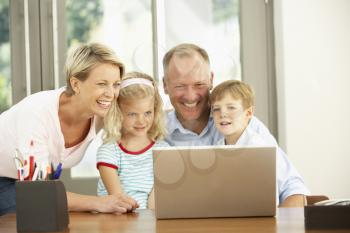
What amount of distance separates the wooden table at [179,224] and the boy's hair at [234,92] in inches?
26.1

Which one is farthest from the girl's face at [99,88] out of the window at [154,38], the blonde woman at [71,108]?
the window at [154,38]

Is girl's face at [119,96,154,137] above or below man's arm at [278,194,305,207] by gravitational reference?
above

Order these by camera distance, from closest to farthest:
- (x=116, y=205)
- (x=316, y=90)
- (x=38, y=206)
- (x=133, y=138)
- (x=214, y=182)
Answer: (x=38, y=206)
(x=214, y=182)
(x=116, y=205)
(x=133, y=138)
(x=316, y=90)

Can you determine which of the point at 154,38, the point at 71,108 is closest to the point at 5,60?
the point at 154,38

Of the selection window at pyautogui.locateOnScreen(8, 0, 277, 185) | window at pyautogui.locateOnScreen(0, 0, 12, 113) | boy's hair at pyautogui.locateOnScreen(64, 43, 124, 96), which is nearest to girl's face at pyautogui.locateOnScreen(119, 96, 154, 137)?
boy's hair at pyautogui.locateOnScreen(64, 43, 124, 96)

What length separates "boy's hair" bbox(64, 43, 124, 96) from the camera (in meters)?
2.23

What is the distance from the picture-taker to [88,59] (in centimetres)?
223

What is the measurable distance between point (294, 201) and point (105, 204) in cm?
72

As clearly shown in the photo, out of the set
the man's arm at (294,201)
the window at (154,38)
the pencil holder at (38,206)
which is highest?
the window at (154,38)

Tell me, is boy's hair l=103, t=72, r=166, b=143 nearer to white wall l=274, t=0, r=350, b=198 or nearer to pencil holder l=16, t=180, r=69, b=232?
pencil holder l=16, t=180, r=69, b=232

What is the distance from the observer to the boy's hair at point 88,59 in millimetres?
2229

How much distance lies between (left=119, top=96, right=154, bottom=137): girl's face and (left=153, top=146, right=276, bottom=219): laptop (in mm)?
781

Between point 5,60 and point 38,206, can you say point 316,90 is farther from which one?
point 38,206

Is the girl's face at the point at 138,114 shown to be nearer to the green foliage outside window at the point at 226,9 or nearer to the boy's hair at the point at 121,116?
the boy's hair at the point at 121,116
